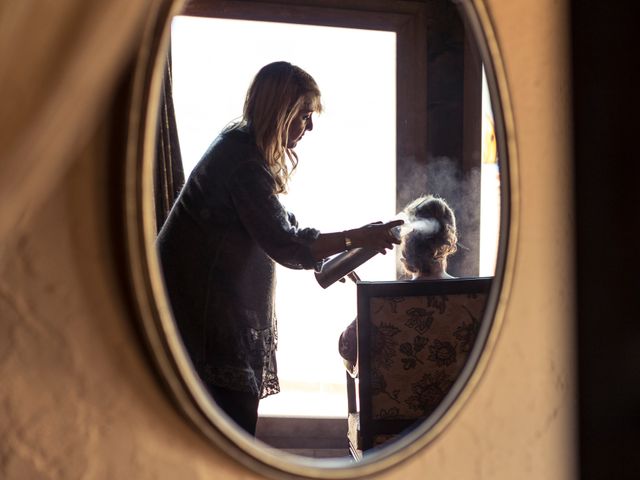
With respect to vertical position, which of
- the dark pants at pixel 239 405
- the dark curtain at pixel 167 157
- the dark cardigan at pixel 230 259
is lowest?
the dark pants at pixel 239 405

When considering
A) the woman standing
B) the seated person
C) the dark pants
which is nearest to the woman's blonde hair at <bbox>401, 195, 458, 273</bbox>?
Result: the seated person

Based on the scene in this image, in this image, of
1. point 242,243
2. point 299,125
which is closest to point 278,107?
point 299,125

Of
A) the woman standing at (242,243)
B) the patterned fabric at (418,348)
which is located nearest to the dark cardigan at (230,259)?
the woman standing at (242,243)

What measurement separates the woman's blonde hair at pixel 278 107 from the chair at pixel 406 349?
0.14m

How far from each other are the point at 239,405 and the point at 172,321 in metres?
0.10

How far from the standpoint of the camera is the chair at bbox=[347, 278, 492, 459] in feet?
2.05

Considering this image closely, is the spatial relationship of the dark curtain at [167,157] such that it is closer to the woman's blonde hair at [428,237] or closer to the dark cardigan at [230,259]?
the dark cardigan at [230,259]

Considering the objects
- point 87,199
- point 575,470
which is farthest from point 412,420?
point 87,199

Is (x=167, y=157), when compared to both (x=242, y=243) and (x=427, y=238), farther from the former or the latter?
(x=427, y=238)

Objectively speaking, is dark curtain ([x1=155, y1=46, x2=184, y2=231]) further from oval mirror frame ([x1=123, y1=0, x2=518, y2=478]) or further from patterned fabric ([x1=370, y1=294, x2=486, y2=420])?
patterned fabric ([x1=370, y1=294, x2=486, y2=420])

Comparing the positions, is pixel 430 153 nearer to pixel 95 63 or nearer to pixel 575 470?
pixel 95 63

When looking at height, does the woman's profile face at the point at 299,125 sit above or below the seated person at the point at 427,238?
above

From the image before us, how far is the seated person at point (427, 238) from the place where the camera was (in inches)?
25.2

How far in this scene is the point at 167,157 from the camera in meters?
0.54
